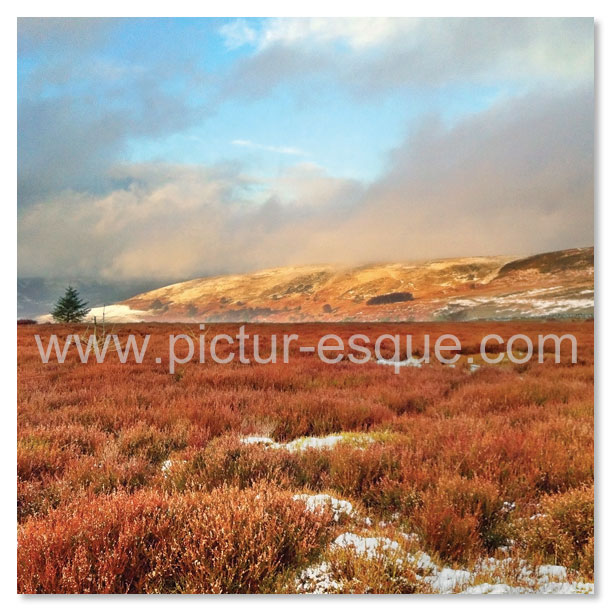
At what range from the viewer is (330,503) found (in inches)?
117

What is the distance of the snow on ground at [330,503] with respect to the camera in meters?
2.99

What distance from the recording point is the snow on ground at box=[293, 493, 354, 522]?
9.82 feet

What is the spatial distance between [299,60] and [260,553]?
423 centimetres

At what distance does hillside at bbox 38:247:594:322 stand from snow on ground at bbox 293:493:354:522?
2.02 m

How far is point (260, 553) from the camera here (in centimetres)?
269

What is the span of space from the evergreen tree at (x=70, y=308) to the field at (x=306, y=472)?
0.13 m

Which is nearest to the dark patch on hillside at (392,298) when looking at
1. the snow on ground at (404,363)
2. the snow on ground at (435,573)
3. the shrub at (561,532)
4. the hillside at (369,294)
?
the hillside at (369,294)

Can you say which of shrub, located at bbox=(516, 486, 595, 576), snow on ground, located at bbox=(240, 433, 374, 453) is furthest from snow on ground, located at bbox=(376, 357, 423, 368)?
shrub, located at bbox=(516, 486, 595, 576)

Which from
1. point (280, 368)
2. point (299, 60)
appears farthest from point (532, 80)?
point (280, 368)

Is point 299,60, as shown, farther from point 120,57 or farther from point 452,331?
point 452,331

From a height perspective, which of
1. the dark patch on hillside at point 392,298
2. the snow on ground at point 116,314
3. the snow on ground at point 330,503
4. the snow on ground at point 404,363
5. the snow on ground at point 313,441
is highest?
the dark patch on hillside at point 392,298

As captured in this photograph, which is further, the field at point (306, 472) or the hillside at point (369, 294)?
the hillside at point (369, 294)

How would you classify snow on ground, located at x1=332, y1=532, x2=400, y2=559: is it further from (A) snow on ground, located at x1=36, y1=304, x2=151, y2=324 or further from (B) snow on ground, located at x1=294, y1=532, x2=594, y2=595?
(A) snow on ground, located at x1=36, y1=304, x2=151, y2=324
